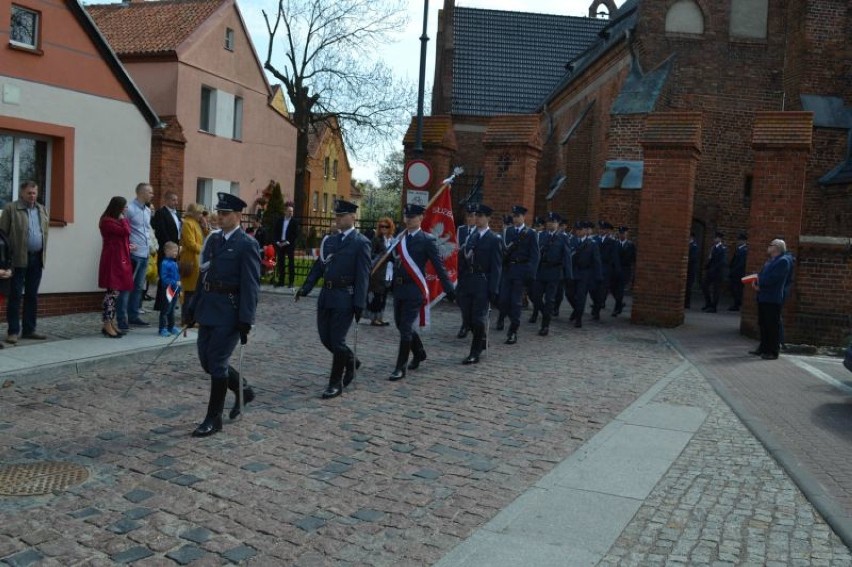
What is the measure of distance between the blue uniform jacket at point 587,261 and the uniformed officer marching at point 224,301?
33.6ft

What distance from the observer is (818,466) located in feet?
21.1

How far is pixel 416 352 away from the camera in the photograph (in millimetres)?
9914

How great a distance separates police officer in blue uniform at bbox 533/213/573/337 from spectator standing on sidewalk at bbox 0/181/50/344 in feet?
26.2

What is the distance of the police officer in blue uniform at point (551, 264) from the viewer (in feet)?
48.1

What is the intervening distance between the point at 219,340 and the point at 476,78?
35674 millimetres

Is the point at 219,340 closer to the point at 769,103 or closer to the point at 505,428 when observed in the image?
the point at 505,428

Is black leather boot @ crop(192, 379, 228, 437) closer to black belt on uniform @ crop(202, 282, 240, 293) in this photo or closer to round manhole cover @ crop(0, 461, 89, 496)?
black belt on uniform @ crop(202, 282, 240, 293)

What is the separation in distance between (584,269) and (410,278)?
752 centimetres

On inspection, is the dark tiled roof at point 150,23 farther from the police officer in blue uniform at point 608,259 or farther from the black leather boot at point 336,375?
the black leather boot at point 336,375

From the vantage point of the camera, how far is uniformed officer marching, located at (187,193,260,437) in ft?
21.9

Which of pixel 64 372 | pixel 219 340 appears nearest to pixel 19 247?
pixel 64 372

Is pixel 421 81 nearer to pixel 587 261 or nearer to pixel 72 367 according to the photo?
pixel 587 261

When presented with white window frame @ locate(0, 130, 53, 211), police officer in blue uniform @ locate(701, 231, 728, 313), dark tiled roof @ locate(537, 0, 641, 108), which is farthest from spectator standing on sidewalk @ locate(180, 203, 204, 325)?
dark tiled roof @ locate(537, 0, 641, 108)

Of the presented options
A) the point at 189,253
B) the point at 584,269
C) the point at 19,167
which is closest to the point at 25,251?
the point at 189,253
